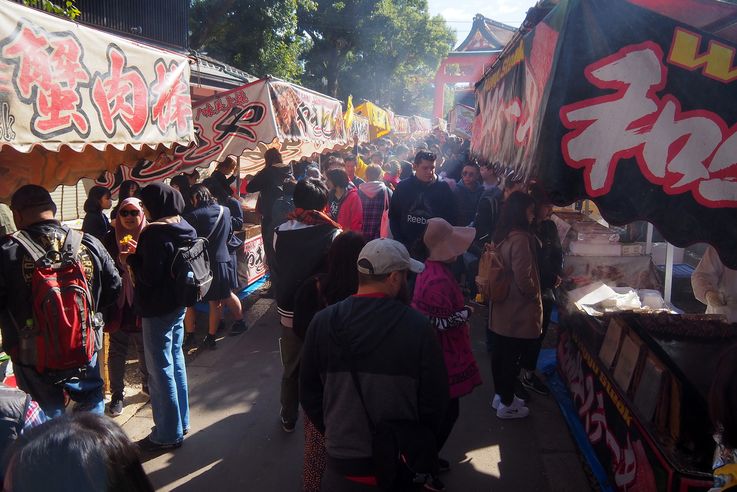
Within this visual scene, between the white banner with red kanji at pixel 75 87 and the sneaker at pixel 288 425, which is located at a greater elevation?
the white banner with red kanji at pixel 75 87

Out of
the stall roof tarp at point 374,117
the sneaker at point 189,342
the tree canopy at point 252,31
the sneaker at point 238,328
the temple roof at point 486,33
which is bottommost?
the sneaker at point 189,342

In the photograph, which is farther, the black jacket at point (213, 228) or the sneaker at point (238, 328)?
the sneaker at point (238, 328)

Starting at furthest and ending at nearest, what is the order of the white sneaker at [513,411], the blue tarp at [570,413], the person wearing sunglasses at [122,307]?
the white sneaker at [513,411], the person wearing sunglasses at [122,307], the blue tarp at [570,413]

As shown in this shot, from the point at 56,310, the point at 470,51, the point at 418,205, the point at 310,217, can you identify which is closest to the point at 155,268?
the point at 56,310

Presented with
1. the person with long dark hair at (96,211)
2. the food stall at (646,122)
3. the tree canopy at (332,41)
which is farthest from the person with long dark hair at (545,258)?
the tree canopy at (332,41)

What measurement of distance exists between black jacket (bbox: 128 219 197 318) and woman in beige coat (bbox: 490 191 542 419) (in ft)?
7.94

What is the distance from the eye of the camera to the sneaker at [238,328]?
6.15m

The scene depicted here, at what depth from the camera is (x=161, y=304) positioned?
11.7 feet

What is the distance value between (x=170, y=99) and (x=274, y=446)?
2.71 meters

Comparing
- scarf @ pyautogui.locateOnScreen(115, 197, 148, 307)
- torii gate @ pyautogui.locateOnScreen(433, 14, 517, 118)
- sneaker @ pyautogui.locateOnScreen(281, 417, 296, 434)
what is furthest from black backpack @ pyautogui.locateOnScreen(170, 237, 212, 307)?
torii gate @ pyautogui.locateOnScreen(433, 14, 517, 118)

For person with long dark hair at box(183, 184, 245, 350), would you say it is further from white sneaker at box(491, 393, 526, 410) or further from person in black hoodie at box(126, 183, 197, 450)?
white sneaker at box(491, 393, 526, 410)

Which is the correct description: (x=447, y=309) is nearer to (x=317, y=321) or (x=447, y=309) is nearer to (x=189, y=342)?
(x=317, y=321)

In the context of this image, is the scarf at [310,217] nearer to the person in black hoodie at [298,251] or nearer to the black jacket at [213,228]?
the person in black hoodie at [298,251]

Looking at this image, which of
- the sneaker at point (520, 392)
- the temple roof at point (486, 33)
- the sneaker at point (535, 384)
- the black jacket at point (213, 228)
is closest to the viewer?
the sneaker at point (520, 392)
